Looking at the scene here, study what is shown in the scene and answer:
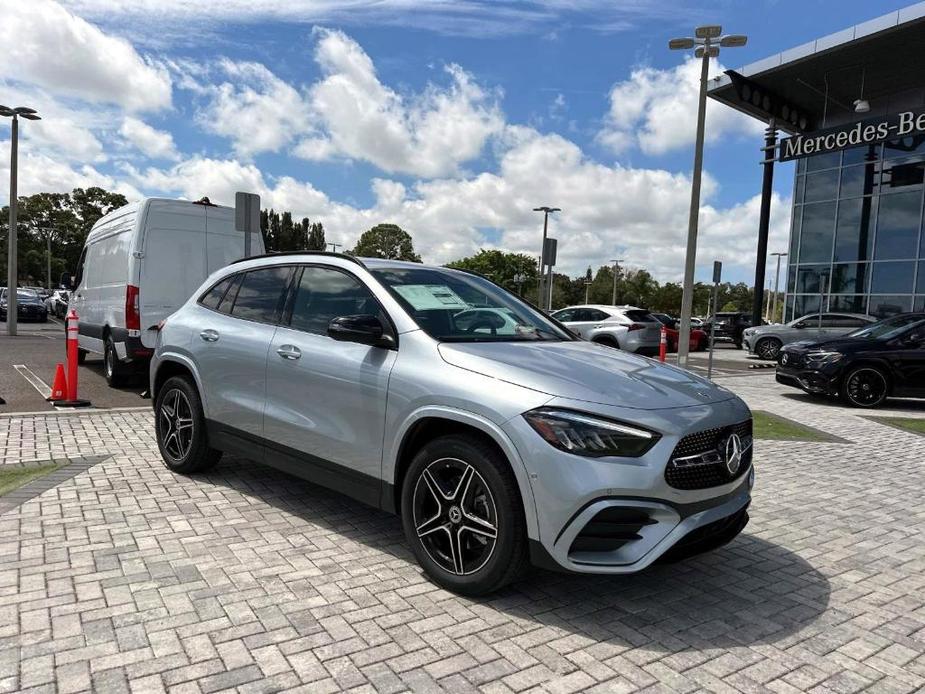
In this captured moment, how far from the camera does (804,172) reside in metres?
27.6

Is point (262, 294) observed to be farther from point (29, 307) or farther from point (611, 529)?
point (29, 307)

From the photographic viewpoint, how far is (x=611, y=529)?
2.85m

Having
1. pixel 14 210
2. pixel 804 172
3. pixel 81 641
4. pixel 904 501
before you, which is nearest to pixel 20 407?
pixel 81 641

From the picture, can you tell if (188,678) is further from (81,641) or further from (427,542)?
(427,542)

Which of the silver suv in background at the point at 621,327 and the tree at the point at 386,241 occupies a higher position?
the tree at the point at 386,241

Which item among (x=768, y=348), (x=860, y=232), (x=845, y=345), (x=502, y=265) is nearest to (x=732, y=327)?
(x=860, y=232)

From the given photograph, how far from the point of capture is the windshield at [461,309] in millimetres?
3742

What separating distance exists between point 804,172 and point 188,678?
100ft

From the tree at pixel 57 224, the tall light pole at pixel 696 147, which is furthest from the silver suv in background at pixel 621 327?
the tree at pixel 57 224

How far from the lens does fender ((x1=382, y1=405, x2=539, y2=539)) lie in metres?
2.91

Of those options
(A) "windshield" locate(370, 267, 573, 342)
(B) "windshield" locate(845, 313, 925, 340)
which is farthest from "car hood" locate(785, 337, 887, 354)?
(A) "windshield" locate(370, 267, 573, 342)

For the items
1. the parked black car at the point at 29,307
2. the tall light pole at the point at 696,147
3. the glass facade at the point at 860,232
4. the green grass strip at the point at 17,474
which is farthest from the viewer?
the parked black car at the point at 29,307

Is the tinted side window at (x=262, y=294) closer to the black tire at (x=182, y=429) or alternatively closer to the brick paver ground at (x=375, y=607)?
the black tire at (x=182, y=429)

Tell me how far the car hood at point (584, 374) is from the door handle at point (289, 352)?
110cm
